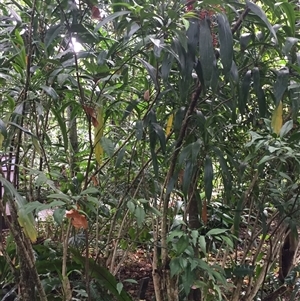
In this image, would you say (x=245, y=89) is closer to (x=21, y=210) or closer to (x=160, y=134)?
(x=160, y=134)

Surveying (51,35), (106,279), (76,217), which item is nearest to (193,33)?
(51,35)

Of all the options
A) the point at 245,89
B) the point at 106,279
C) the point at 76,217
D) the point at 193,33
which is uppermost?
the point at 193,33

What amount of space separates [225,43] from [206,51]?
0.05 metres

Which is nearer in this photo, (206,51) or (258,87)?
(206,51)

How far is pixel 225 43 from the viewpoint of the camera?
786 mm

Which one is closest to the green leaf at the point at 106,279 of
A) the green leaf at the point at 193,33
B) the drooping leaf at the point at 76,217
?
the drooping leaf at the point at 76,217

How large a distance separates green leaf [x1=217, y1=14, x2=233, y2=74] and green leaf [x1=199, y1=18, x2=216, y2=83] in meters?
0.02

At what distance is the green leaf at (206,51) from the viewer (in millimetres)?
773

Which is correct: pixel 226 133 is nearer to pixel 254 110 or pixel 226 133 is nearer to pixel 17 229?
pixel 254 110

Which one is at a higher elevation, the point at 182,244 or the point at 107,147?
the point at 107,147

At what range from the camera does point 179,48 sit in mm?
845

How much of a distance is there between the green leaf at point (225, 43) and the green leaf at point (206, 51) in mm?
22

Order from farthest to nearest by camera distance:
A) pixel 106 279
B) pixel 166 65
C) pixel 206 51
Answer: pixel 106 279
pixel 166 65
pixel 206 51

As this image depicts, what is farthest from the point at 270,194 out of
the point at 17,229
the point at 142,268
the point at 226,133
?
the point at 142,268
